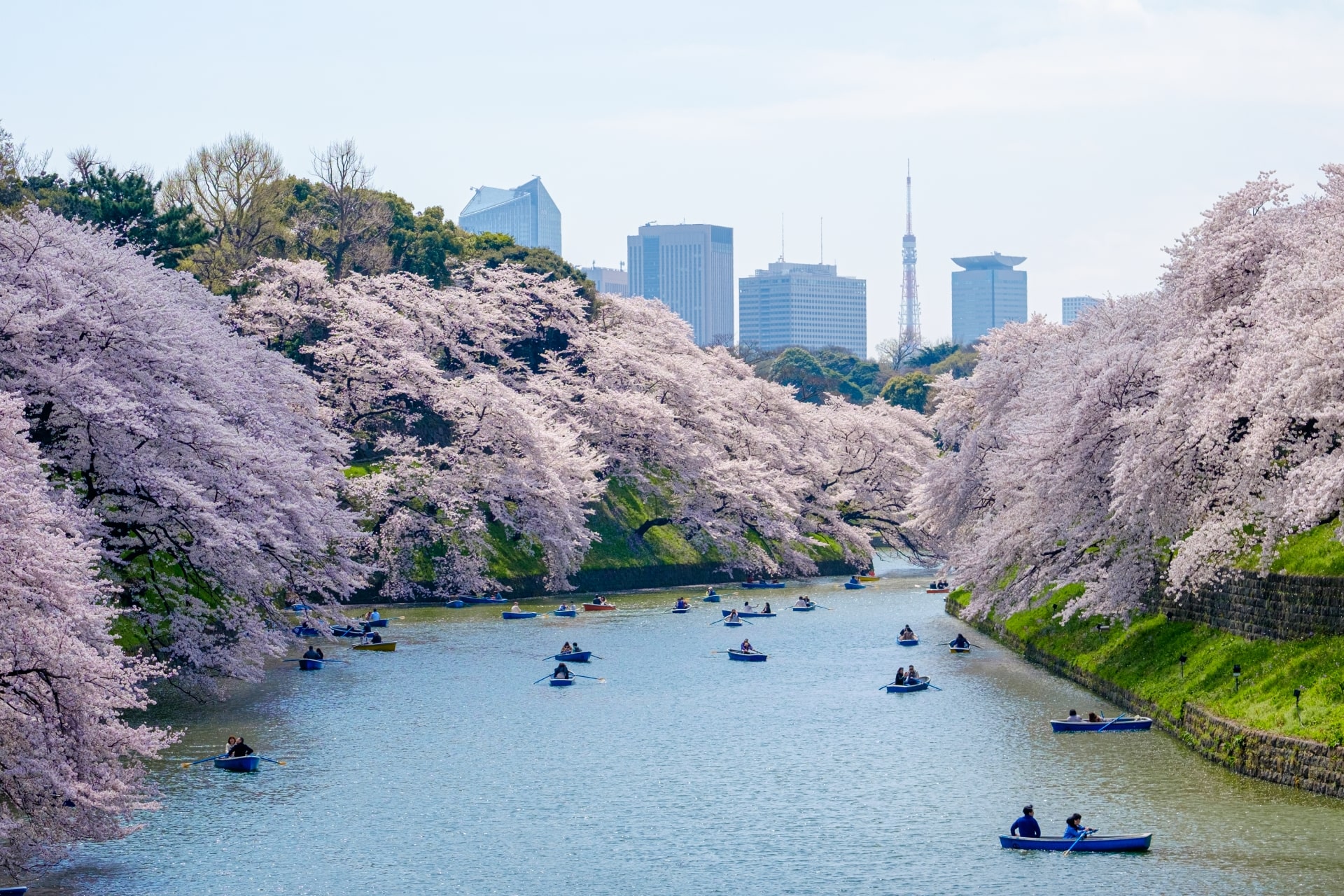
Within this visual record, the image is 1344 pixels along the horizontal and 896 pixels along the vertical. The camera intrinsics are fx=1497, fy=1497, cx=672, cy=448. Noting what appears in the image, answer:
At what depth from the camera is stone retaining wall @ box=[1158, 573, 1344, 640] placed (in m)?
31.8

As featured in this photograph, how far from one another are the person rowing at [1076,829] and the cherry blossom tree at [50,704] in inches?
650

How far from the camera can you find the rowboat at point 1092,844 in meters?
27.0

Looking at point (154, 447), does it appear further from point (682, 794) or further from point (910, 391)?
point (910, 391)

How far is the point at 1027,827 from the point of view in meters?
28.0

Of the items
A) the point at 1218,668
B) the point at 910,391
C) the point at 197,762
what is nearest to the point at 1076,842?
the point at 1218,668

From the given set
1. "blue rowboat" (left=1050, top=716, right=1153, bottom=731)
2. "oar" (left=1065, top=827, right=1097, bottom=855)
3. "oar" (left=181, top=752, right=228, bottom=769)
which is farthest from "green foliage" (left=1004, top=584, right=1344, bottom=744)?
"oar" (left=181, top=752, right=228, bottom=769)

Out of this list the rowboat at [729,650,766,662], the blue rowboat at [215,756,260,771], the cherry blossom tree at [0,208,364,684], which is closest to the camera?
the blue rowboat at [215,756,260,771]

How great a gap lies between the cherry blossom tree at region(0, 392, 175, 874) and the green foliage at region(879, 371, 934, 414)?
120530mm

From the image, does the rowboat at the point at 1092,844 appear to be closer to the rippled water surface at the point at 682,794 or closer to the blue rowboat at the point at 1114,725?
the rippled water surface at the point at 682,794

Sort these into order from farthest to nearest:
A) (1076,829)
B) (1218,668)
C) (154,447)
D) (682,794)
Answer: (154,447) < (1218,668) < (682,794) < (1076,829)

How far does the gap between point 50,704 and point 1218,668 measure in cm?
2603

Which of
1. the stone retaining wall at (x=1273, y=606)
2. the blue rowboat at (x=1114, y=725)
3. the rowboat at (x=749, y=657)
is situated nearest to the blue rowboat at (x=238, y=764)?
the blue rowboat at (x=1114, y=725)

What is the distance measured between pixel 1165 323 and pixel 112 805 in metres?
30.0

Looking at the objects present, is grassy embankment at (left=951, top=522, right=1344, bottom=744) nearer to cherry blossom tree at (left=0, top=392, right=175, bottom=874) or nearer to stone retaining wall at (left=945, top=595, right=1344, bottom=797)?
stone retaining wall at (left=945, top=595, right=1344, bottom=797)
